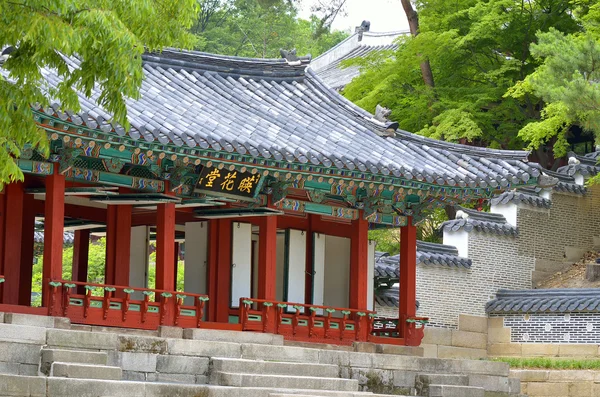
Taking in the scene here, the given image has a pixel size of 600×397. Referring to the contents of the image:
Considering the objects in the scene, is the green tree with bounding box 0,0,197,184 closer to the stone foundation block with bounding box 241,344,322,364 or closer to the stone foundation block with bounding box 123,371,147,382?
the stone foundation block with bounding box 123,371,147,382

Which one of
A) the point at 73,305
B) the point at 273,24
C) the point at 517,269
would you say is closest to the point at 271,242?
the point at 73,305

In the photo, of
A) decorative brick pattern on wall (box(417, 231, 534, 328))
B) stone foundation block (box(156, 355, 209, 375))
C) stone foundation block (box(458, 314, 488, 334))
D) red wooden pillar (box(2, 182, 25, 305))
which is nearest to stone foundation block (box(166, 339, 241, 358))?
stone foundation block (box(156, 355, 209, 375))

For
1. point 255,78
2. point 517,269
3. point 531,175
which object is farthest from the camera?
point 517,269

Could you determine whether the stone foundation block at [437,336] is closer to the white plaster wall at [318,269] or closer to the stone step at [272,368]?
the white plaster wall at [318,269]

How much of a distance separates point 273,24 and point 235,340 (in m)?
41.2

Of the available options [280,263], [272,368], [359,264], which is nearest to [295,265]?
[280,263]

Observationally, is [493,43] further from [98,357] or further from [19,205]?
[98,357]

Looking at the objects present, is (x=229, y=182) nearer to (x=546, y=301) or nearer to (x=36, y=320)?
(x=36, y=320)

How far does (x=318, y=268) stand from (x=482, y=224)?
7404mm

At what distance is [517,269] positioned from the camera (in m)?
27.3

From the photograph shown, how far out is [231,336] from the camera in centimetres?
1688

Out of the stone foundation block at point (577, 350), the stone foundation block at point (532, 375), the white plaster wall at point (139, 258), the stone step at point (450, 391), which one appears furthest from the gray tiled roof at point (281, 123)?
the stone foundation block at point (577, 350)

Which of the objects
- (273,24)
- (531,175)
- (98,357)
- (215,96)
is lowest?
(98,357)

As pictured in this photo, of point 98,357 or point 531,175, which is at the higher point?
point 531,175
